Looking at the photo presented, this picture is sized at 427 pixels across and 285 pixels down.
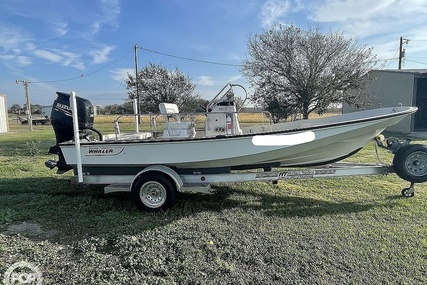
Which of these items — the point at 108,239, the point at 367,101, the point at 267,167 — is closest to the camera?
the point at 108,239

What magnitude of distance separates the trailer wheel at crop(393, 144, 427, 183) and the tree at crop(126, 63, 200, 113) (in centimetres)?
1708

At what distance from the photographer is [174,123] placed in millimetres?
4578

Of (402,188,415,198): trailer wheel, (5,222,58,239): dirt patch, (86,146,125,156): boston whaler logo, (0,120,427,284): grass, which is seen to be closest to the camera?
(0,120,427,284): grass

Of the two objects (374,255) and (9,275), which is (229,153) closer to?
(374,255)

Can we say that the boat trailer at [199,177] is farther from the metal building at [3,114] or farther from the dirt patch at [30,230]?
the metal building at [3,114]

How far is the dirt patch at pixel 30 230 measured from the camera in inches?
133

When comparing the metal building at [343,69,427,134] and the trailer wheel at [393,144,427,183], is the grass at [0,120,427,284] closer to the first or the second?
the trailer wheel at [393,144,427,183]

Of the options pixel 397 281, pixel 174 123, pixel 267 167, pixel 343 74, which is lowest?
pixel 397 281

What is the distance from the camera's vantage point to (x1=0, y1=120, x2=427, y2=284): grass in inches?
100

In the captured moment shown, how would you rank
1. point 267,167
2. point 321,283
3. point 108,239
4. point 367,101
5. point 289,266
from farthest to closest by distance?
point 367,101, point 267,167, point 108,239, point 289,266, point 321,283

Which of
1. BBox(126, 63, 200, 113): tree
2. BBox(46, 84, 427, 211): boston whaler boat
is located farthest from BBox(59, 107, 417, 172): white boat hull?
BBox(126, 63, 200, 113): tree

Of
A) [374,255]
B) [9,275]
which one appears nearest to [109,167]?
[9,275]

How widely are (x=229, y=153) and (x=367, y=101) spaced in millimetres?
14026

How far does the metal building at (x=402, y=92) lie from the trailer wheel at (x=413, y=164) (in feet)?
38.2
